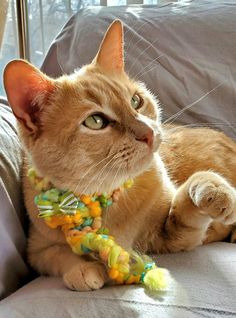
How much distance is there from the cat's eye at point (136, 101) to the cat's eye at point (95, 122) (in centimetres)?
13

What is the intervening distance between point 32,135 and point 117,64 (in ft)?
1.04

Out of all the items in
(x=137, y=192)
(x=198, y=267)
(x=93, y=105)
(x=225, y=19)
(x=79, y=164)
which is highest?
(x=225, y=19)

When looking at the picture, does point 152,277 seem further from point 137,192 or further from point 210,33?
point 210,33

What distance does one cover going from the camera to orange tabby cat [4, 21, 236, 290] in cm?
95

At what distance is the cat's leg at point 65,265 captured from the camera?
36.4 inches

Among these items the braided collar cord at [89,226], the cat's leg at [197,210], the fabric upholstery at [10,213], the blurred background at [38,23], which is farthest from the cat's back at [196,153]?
the blurred background at [38,23]

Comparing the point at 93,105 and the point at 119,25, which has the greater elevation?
the point at 119,25

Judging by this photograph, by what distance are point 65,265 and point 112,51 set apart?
536mm

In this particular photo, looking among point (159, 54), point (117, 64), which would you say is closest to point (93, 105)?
point (117, 64)

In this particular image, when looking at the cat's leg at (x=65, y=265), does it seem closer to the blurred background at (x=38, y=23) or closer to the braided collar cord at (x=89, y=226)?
the braided collar cord at (x=89, y=226)

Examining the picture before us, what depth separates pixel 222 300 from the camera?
852mm

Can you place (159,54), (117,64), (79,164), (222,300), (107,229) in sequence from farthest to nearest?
(159,54) < (117,64) < (107,229) < (79,164) < (222,300)

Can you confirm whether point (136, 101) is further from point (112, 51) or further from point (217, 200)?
point (217, 200)

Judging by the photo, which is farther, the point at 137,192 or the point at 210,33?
the point at 210,33
